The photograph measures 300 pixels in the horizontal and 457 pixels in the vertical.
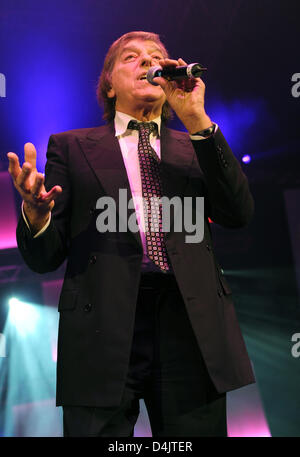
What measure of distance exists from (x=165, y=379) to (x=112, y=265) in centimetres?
33

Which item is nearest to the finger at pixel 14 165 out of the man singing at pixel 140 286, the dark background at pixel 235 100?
the man singing at pixel 140 286

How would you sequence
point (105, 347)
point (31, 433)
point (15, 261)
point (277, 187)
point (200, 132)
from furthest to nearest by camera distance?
1. point (277, 187)
2. point (15, 261)
3. point (31, 433)
4. point (200, 132)
5. point (105, 347)

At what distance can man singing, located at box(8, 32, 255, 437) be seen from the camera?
1125 mm

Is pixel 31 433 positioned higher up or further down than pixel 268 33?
further down

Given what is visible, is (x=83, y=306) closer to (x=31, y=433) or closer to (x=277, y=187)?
(x=31, y=433)

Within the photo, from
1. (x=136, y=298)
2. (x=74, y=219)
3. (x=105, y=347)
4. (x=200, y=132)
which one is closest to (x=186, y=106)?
(x=200, y=132)

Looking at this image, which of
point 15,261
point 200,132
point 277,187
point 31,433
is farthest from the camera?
point 277,187

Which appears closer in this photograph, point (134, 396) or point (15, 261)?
point (134, 396)

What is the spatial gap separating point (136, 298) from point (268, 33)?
184 centimetres

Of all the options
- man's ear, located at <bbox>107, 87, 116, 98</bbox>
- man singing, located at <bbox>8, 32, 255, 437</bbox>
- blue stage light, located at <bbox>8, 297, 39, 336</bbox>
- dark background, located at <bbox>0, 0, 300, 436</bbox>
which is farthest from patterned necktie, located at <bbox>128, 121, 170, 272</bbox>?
blue stage light, located at <bbox>8, 297, 39, 336</bbox>

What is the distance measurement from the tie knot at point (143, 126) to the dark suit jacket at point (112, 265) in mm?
114

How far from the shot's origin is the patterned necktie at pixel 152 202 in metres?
1.23

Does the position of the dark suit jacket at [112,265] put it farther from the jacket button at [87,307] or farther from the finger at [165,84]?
the finger at [165,84]

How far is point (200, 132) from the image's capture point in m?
1.24
